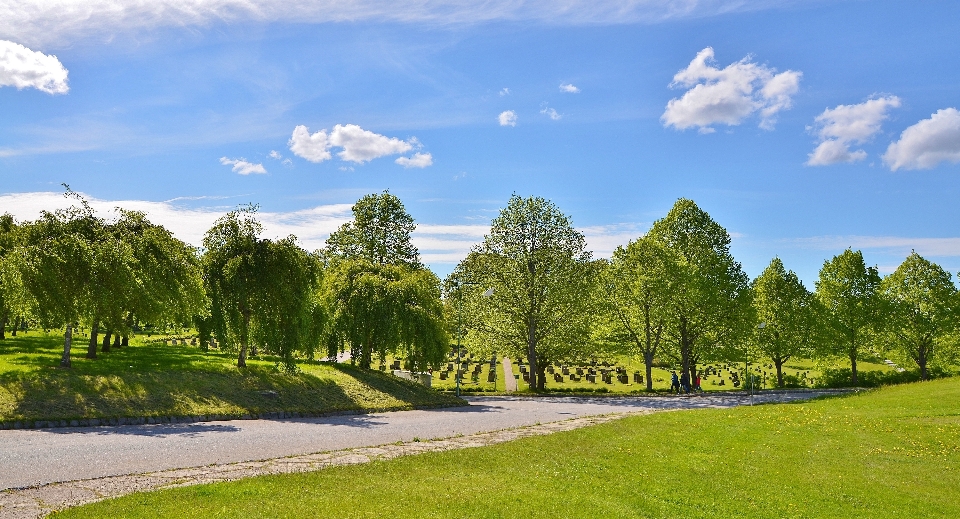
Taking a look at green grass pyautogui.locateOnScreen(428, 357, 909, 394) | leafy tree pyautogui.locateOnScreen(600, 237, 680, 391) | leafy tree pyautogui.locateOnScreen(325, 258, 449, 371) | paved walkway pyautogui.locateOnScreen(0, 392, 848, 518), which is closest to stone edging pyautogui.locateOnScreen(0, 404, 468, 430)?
paved walkway pyautogui.locateOnScreen(0, 392, 848, 518)

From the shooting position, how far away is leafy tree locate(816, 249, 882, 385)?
47.2 meters

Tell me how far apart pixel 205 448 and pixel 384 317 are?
17.9 m

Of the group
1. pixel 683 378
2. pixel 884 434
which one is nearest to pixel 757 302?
pixel 683 378

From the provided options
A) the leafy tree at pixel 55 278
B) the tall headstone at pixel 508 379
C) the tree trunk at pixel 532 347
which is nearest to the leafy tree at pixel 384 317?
the tree trunk at pixel 532 347

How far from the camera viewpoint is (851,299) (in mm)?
48125

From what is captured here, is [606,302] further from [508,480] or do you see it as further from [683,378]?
[508,480]

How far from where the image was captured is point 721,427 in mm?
21500

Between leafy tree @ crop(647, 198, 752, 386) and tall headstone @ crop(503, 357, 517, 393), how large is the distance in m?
11.7

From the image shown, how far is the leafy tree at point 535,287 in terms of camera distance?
139 feet

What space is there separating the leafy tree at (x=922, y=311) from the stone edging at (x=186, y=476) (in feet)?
137

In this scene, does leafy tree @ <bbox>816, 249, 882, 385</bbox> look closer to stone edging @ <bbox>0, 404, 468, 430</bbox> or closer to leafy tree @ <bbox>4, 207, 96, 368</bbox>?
stone edging @ <bbox>0, 404, 468, 430</bbox>

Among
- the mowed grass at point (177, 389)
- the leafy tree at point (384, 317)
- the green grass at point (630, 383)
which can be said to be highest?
the leafy tree at point (384, 317)

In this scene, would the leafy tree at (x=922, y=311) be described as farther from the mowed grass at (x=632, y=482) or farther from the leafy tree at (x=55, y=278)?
the leafy tree at (x=55, y=278)

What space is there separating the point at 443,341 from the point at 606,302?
14251 mm
